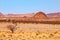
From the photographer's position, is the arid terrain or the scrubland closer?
the scrubland

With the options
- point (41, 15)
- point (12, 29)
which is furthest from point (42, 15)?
point (12, 29)

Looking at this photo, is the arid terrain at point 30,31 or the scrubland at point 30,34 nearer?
the scrubland at point 30,34

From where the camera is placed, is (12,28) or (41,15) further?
(41,15)

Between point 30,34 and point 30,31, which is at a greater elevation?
point 30,34

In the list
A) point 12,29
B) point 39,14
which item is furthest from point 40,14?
point 12,29

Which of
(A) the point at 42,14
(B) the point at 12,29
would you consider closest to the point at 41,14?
(A) the point at 42,14

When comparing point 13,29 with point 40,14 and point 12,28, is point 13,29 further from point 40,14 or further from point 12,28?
point 40,14

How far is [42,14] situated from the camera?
109625 mm

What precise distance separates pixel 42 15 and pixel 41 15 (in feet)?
2.34

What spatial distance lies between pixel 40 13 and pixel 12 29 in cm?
6829

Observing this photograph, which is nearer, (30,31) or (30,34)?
(30,34)

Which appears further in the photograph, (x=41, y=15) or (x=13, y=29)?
(x=41, y=15)

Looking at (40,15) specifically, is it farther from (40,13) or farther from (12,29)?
(12,29)

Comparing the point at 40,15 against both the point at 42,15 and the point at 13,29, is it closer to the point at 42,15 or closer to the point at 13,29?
the point at 42,15
